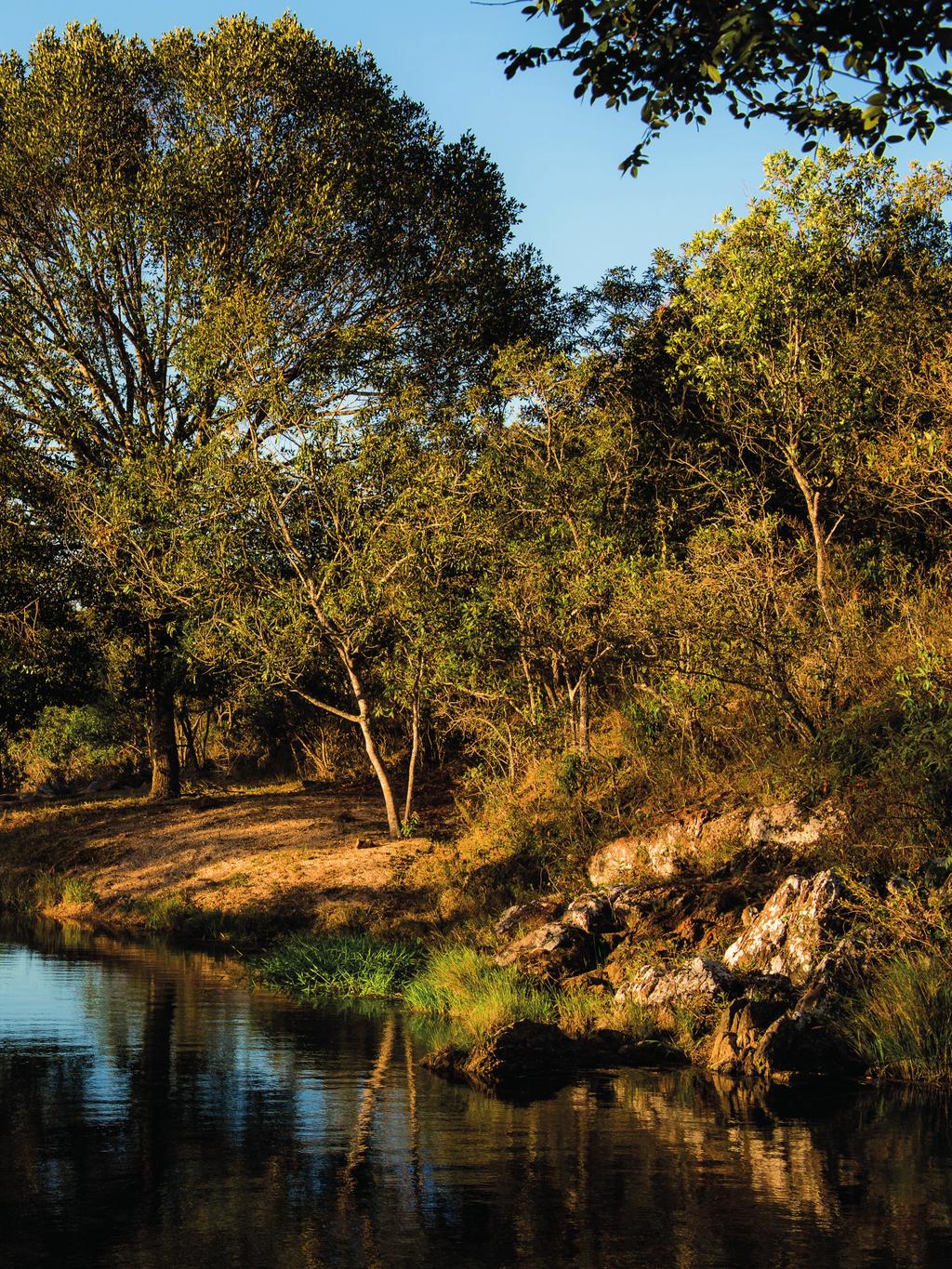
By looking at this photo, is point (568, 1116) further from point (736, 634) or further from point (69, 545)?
point (69, 545)

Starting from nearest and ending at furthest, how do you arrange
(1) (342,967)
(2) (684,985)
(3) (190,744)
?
(2) (684,985) < (1) (342,967) < (3) (190,744)

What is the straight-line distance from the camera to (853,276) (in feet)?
83.8

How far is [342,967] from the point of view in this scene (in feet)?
63.0

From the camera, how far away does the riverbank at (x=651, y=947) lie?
13.0 meters

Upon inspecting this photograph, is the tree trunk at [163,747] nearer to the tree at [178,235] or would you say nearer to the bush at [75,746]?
the tree at [178,235]

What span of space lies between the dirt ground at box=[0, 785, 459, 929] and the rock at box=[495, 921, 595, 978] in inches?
205

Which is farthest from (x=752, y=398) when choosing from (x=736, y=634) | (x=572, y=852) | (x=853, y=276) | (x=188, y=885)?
(x=188, y=885)

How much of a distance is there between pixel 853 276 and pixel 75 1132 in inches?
817

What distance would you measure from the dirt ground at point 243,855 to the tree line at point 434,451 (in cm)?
162

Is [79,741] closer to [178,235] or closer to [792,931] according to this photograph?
[178,235]

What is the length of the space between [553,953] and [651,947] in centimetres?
119

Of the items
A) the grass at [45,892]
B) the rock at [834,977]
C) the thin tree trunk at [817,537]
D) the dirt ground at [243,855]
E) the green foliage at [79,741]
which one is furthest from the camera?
the green foliage at [79,741]

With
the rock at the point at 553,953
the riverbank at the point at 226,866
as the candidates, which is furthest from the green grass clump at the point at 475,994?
the riverbank at the point at 226,866

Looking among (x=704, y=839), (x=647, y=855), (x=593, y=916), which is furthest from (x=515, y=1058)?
(x=647, y=855)
